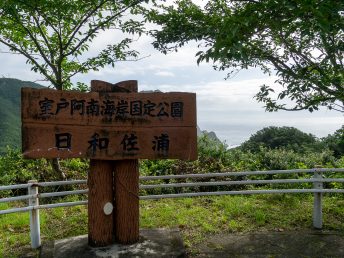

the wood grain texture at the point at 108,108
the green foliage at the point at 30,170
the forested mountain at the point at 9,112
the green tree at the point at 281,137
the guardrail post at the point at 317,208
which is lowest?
the guardrail post at the point at 317,208

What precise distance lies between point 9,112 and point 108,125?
53115 millimetres

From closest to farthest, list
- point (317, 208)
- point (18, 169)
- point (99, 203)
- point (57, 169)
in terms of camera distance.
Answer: point (99, 203)
point (317, 208)
point (57, 169)
point (18, 169)

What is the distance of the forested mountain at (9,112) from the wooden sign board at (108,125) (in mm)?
34231

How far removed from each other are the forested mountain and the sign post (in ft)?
112

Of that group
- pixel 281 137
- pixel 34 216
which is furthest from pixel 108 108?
pixel 281 137

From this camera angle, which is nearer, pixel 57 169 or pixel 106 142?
pixel 106 142

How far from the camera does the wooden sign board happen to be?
15.5 feet

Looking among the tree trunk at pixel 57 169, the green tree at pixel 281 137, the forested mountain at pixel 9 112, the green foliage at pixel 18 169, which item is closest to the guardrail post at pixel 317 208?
the tree trunk at pixel 57 169

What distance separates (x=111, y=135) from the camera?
488cm

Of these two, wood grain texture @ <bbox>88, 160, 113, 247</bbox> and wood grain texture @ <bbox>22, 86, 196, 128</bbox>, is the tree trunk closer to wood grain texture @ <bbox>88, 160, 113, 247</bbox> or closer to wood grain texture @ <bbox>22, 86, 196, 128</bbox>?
wood grain texture @ <bbox>88, 160, 113, 247</bbox>

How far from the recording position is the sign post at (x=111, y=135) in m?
4.73

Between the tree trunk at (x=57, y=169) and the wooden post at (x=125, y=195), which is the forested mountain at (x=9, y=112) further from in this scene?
the wooden post at (x=125, y=195)

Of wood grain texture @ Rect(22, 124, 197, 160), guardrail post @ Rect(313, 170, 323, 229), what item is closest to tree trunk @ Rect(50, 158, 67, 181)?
wood grain texture @ Rect(22, 124, 197, 160)

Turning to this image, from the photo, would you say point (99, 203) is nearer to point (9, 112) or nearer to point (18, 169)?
point (18, 169)
